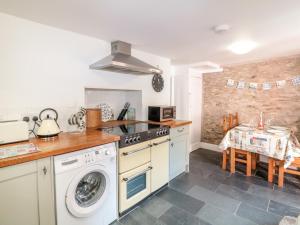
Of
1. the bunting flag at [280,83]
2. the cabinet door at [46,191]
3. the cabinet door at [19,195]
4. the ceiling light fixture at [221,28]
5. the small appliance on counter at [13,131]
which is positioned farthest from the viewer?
the bunting flag at [280,83]

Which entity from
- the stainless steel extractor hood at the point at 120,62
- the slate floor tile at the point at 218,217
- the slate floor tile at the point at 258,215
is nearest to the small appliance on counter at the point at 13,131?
the stainless steel extractor hood at the point at 120,62

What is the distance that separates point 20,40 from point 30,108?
0.67 m

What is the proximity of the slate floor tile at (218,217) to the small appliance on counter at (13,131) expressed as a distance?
2024 millimetres

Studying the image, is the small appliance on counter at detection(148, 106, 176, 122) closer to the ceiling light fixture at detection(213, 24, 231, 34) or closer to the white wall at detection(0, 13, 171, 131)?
the white wall at detection(0, 13, 171, 131)

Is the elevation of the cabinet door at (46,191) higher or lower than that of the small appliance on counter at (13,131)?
lower

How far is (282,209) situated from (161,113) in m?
1.97

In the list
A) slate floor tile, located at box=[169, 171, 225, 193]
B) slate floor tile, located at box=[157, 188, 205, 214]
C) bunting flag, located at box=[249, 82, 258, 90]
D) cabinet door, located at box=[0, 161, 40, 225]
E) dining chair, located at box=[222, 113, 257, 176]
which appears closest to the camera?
cabinet door, located at box=[0, 161, 40, 225]

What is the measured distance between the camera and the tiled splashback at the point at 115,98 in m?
2.60

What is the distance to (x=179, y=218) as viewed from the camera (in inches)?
74.8

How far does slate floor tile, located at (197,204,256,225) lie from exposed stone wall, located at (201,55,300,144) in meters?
2.27

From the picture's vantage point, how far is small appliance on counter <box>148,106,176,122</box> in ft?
9.08

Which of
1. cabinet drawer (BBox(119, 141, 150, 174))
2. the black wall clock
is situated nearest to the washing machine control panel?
cabinet drawer (BBox(119, 141, 150, 174))

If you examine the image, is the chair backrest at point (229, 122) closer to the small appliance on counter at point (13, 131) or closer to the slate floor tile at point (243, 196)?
the slate floor tile at point (243, 196)

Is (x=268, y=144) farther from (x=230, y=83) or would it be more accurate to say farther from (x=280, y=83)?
(x=230, y=83)
